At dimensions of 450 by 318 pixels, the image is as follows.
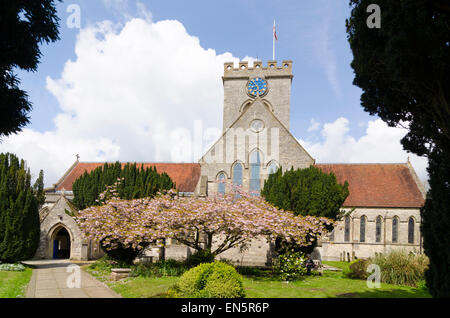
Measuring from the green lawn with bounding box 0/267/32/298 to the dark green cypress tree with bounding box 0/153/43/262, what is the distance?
136 cm

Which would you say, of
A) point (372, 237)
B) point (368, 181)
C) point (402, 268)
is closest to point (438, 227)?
point (402, 268)

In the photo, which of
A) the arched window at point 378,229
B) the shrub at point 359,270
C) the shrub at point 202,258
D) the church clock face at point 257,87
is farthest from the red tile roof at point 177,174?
the arched window at point 378,229

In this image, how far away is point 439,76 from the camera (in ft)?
27.2

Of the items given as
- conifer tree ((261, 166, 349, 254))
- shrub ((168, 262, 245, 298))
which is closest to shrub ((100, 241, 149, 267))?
conifer tree ((261, 166, 349, 254))

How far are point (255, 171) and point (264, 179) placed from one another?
101cm

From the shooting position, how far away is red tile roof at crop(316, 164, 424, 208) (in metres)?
31.2

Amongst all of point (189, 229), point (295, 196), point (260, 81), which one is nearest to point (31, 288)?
point (189, 229)

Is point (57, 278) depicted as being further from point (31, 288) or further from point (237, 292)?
point (237, 292)

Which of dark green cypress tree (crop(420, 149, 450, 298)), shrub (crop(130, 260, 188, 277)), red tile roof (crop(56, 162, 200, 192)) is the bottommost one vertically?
shrub (crop(130, 260, 188, 277))

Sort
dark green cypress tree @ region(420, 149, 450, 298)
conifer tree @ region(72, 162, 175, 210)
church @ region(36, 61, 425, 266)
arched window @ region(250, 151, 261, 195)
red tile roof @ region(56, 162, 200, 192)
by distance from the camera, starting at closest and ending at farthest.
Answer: dark green cypress tree @ region(420, 149, 450, 298) < conifer tree @ region(72, 162, 175, 210) < church @ region(36, 61, 425, 266) < arched window @ region(250, 151, 261, 195) < red tile roof @ region(56, 162, 200, 192)

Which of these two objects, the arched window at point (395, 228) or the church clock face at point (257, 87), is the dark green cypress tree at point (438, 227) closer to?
the arched window at point (395, 228)

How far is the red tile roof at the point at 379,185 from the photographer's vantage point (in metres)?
31.2

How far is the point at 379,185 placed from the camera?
3253cm

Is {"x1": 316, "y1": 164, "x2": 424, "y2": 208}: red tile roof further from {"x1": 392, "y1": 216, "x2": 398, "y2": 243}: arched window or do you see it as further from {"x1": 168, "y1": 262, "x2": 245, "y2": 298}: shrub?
{"x1": 168, "y1": 262, "x2": 245, "y2": 298}: shrub
